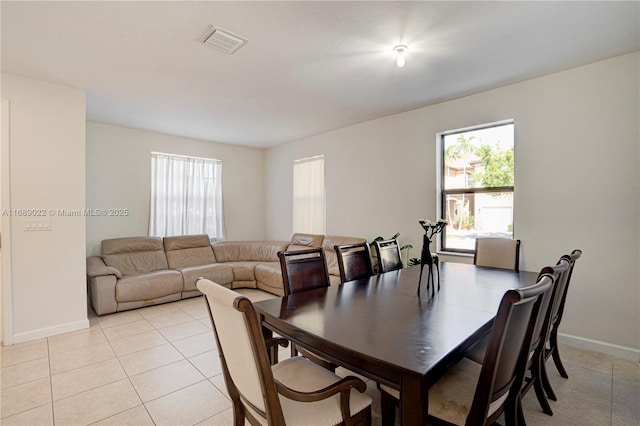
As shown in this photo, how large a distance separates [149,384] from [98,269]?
2282 millimetres

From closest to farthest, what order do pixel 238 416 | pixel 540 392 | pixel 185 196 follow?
pixel 238 416, pixel 540 392, pixel 185 196

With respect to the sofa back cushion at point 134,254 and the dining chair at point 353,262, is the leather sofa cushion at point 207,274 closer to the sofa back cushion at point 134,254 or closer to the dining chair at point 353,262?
the sofa back cushion at point 134,254

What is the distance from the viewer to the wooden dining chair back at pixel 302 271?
2.01 m

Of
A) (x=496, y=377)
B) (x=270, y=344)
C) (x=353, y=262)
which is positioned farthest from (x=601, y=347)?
(x=270, y=344)

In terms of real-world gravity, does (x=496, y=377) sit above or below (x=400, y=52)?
below

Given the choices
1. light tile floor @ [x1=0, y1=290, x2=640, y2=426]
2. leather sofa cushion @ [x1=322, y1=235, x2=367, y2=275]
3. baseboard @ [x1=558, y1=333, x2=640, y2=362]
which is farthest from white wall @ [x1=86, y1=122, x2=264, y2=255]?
baseboard @ [x1=558, y1=333, x2=640, y2=362]

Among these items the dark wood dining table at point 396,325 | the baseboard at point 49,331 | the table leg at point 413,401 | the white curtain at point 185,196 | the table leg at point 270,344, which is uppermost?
the white curtain at point 185,196

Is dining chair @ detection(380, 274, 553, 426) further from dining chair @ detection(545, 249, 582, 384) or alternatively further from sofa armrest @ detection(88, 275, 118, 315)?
sofa armrest @ detection(88, 275, 118, 315)

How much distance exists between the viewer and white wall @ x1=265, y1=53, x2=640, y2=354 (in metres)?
2.57

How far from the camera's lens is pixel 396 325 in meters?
1.39

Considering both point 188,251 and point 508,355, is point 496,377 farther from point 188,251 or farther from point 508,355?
point 188,251

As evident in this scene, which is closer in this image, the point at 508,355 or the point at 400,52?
the point at 508,355

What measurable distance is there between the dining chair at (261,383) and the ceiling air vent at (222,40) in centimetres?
191

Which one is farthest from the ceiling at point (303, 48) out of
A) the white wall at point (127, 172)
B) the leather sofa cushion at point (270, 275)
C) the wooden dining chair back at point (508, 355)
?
the leather sofa cushion at point (270, 275)
